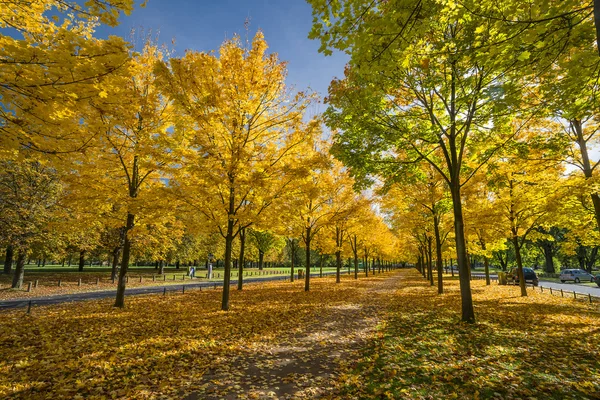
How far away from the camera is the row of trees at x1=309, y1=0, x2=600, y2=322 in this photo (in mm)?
4582

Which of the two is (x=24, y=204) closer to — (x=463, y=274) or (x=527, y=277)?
(x=463, y=274)

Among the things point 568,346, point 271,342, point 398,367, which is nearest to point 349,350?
point 398,367

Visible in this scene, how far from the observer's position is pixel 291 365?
5809 millimetres

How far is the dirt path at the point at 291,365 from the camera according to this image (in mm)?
4633

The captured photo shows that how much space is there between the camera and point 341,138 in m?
10.4

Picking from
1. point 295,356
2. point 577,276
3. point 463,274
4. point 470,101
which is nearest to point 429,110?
point 470,101

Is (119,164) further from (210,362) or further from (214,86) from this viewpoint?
(210,362)

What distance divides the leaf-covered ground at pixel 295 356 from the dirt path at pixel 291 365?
0.02m

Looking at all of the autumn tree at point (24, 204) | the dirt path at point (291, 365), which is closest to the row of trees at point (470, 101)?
the dirt path at point (291, 365)

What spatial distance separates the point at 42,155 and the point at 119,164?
25.7 ft

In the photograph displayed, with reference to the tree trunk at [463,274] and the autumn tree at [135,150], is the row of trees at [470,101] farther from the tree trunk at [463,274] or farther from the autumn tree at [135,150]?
the autumn tree at [135,150]

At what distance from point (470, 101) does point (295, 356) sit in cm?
779

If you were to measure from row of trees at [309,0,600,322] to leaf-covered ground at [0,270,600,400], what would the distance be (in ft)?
8.50

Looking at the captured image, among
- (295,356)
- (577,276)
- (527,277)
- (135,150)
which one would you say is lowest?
(577,276)
